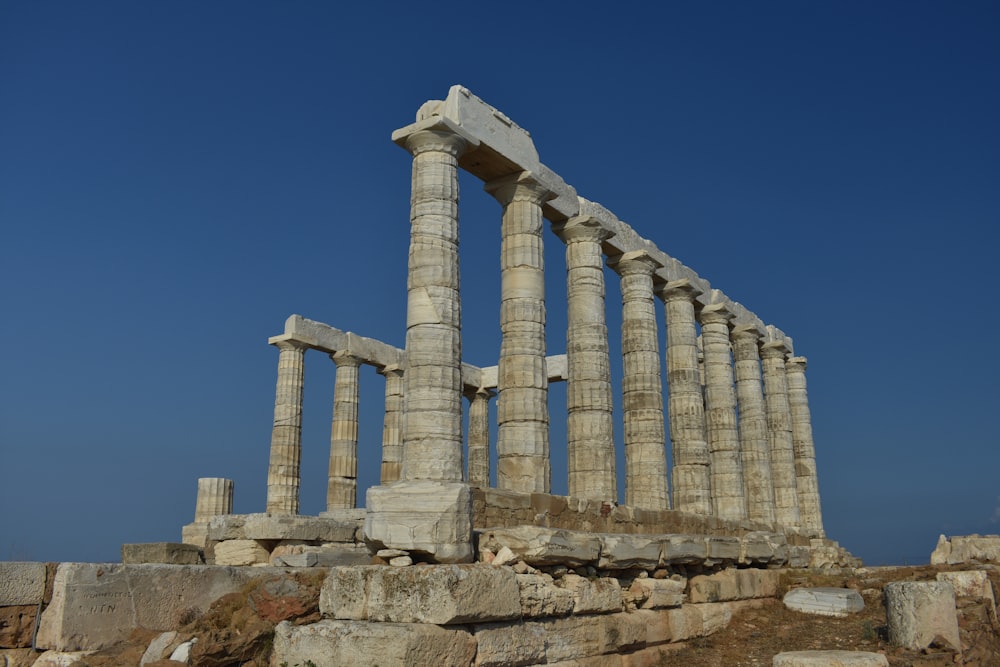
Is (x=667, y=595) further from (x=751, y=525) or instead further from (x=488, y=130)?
(x=751, y=525)

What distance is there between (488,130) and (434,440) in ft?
20.8

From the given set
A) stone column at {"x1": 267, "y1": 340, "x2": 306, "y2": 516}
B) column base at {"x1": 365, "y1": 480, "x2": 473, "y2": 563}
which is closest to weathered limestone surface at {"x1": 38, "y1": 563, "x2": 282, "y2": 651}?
column base at {"x1": 365, "y1": 480, "x2": 473, "y2": 563}

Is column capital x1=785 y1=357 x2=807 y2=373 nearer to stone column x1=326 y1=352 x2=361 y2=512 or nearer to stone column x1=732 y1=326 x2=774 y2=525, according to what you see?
stone column x1=732 y1=326 x2=774 y2=525

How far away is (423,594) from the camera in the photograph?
8.84 m

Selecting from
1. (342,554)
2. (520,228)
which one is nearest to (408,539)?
(342,554)

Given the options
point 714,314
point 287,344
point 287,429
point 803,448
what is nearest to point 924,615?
point 714,314

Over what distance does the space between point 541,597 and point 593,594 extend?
124 centimetres

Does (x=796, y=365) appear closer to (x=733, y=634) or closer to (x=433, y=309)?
(x=733, y=634)

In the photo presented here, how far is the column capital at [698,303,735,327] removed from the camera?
27094 mm

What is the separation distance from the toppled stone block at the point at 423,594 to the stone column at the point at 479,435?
25981 mm

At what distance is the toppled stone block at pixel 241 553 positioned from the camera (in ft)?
58.1

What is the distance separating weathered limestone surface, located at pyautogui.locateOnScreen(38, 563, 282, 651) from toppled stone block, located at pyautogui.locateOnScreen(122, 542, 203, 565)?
4.66m

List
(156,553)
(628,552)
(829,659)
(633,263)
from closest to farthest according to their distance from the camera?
(829,659), (628,552), (156,553), (633,263)

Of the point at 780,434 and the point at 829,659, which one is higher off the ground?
the point at 780,434
